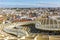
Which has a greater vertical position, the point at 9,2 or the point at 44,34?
the point at 9,2

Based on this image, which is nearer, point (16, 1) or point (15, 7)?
point (16, 1)

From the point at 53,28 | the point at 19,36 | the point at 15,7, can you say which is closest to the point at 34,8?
the point at 15,7

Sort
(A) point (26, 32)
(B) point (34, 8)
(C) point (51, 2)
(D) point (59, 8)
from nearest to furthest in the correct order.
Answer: (A) point (26, 32) < (C) point (51, 2) < (D) point (59, 8) < (B) point (34, 8)

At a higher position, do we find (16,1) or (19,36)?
(16,1)

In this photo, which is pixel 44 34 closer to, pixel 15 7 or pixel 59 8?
pixel 59 8

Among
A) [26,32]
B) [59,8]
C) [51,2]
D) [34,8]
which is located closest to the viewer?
[26,32]

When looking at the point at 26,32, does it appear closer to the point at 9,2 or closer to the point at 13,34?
the point at 13,34

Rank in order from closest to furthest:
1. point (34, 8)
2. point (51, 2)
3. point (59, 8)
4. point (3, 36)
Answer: point (3, 36)
point (51, 2)
point (59, 8)
point (34, 8)

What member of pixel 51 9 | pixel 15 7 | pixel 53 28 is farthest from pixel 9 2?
pixel 53 28

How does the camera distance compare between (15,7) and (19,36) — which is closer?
(19,36)
